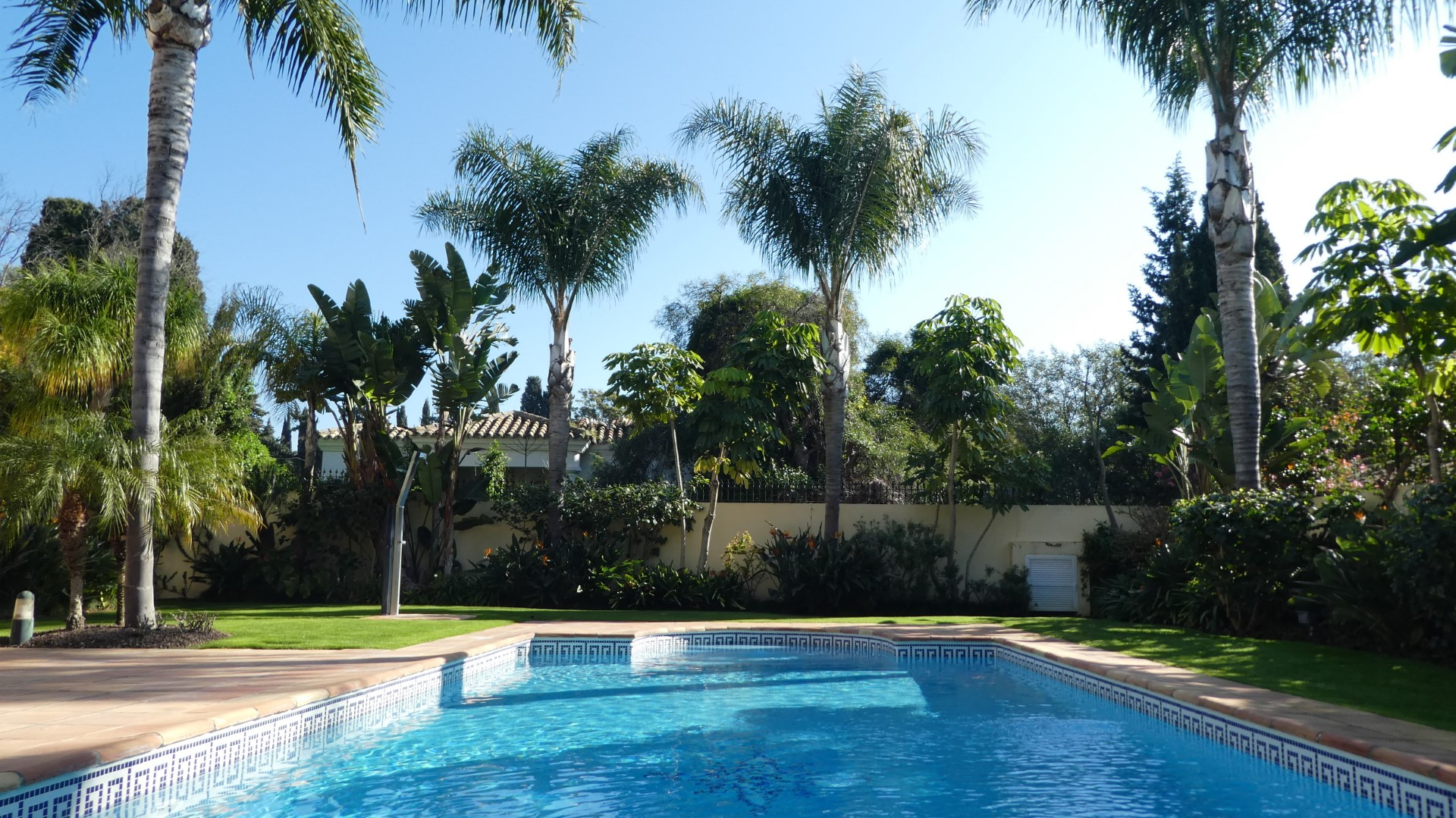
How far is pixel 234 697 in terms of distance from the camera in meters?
6.55

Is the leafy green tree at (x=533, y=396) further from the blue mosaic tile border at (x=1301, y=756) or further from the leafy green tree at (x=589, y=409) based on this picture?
the blue mosaic tile border at (x=1301, y=756)

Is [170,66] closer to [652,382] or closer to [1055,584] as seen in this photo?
[652,382]

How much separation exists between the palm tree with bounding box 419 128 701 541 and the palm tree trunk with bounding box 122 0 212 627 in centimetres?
757

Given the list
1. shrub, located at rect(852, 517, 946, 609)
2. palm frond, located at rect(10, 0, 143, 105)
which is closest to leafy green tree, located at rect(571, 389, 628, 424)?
shrub, located at rect(852, 517, 946, 609)

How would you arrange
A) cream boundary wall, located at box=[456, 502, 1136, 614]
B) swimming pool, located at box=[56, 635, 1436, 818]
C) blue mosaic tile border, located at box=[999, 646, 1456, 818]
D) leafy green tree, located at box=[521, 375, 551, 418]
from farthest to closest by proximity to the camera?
leafy green tree, located at box=[521, 375, 551, 418] < cream boundary wall, located at box=[456, 502, 1136, 614] < swimming pool, located at box=[56, 635, 1436, 818] < blue mosaic tile border, located at box=[999, 646, 1456, 818]

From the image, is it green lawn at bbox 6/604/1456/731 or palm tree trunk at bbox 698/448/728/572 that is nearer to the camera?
green lawn at bbox 6/604/1456/731

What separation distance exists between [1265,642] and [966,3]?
8597 mm

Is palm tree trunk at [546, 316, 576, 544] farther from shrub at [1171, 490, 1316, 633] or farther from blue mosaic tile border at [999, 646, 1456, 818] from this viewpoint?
blue mosaic tile border at [999, 646, 1456, 818]

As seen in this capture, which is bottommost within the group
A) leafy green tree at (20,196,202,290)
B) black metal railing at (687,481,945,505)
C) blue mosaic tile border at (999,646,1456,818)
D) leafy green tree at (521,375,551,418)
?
blue mosaic tile border at (999,646,1456,818)

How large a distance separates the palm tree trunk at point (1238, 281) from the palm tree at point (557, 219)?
9.41m

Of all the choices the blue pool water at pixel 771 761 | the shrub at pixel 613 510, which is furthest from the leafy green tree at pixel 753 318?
the blue pool water at pixel 771 761

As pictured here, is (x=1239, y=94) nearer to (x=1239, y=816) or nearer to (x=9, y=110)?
(x=1239, y=816)

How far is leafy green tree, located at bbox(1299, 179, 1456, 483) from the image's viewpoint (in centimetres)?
852

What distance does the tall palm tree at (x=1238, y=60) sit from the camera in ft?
36.2
